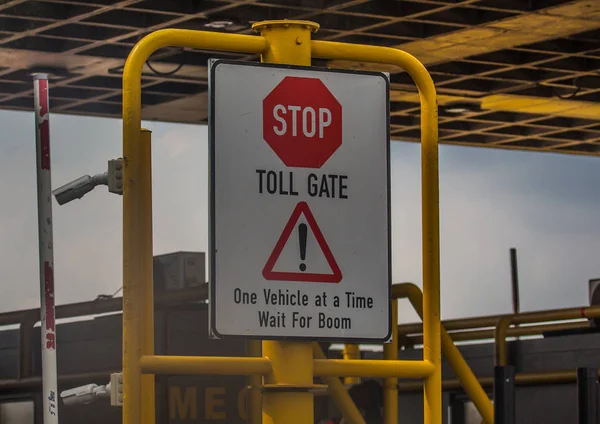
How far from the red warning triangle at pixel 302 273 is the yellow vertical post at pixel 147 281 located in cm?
31

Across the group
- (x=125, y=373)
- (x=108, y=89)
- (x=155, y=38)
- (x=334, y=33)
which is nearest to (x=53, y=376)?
(x=125, y=373)

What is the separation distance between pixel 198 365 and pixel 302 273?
0.39 meters

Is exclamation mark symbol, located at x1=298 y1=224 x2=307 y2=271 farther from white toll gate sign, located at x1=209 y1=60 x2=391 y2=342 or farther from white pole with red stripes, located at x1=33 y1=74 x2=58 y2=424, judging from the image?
white pole with red stripes, located at x1=33 y1=74 x2=58 y2=424

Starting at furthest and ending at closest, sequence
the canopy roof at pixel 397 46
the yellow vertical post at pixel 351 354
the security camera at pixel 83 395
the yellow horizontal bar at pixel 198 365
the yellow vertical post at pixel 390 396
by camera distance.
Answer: the canopy roof at pixel 397 46 < the yellow vertical post at pixel 351 354 < the yellow vertical post at pixel 390 396 < the security camera at pixel 83 395 < the yellow horizontal bar at pixel 198 365

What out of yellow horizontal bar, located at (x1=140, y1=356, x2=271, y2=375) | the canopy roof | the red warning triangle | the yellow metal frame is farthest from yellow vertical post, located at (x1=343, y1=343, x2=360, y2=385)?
yellow horizontal bar, located at (x1=140, y1=356, x2=271, y2=375)

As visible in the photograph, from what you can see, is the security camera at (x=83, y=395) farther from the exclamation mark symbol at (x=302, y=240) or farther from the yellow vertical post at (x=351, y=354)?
the yellow vertical post at (x=351, y=354)

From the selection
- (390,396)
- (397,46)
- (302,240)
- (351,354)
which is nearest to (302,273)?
(302,240)

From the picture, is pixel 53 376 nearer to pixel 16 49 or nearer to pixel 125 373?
pixel 125 373

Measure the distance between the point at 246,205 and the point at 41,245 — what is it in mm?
1193

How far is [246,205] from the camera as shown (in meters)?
3.67

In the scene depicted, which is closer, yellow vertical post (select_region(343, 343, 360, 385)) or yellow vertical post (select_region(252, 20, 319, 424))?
yellow vertical post (select_region(252, 20, 319, 424))

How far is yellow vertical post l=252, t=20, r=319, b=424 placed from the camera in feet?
12.2

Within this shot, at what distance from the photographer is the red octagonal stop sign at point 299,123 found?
3723 mm

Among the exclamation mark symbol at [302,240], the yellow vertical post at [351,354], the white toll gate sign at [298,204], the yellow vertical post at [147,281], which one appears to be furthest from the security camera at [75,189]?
the yellow vertical post at [351,354]
